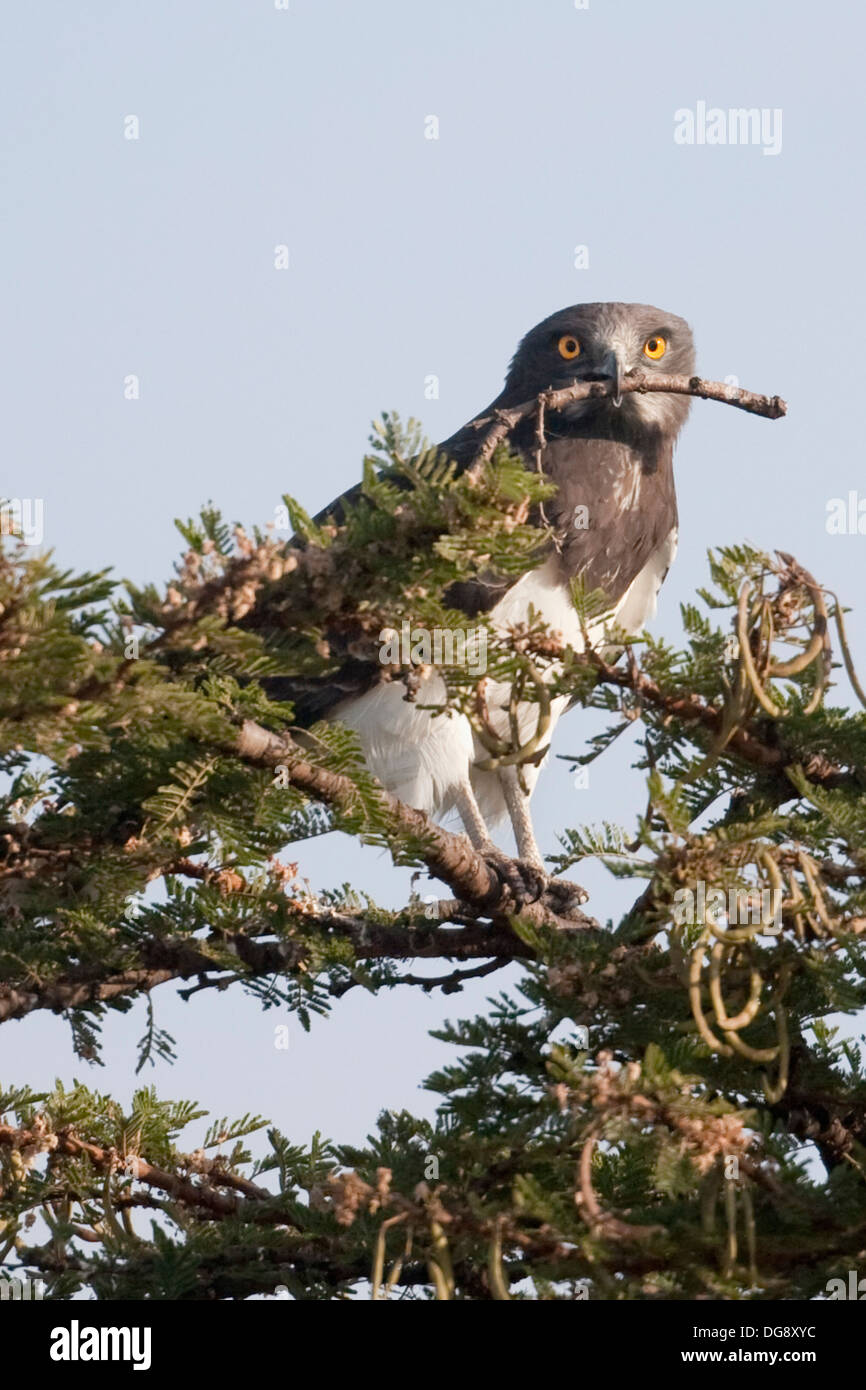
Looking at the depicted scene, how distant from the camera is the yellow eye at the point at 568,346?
809cm

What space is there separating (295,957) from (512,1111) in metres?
1.24

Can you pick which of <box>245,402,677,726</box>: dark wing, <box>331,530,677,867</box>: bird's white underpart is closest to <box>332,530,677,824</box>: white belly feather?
<box>331,530,677,867</box>: bird's white underpart

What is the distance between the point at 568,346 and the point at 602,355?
24 centimetres

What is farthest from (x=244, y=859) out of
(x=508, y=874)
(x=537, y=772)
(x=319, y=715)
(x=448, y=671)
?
(x=537, y=772)


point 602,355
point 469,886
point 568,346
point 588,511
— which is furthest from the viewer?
point 568,346

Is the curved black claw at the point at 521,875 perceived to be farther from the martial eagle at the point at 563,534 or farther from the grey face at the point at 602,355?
the grey face at the point at 602,355

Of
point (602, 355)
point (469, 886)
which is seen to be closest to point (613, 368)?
point (602, 355)

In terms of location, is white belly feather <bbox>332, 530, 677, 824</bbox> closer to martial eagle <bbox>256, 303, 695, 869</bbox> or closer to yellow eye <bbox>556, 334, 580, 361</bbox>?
martial eagle <bbox>256, 303, 695, 869</bbox>

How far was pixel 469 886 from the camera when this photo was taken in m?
4.50

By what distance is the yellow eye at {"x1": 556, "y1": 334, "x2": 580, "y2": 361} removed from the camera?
809cm

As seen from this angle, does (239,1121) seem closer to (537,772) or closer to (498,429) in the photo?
(498,429)
